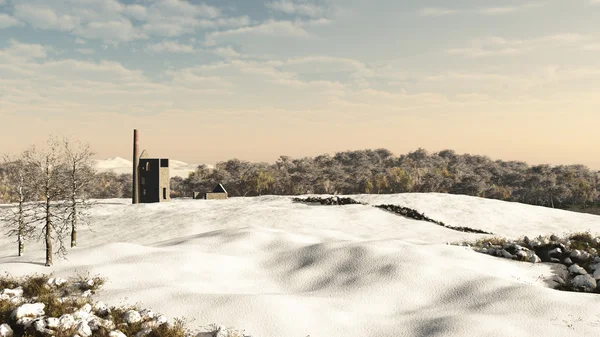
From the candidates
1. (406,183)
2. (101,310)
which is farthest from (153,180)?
(406,183)

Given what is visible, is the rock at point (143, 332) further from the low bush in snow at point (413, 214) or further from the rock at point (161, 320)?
the low bush in snow at point (413, 214)

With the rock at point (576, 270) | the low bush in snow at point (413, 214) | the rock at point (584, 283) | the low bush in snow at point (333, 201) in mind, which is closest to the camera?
the rock at point (584, 283)

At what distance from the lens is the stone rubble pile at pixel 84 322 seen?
9.22 meters

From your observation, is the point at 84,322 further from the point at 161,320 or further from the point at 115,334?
the point at 161,320

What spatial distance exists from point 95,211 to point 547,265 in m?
40.2

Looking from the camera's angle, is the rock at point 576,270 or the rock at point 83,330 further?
the rock at point 576,270

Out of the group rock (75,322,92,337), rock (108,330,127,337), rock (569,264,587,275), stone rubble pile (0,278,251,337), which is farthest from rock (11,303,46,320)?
rock (569,264,587,275)

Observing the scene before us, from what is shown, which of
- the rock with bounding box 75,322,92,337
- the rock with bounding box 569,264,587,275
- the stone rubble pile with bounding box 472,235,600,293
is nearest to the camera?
the rock with bounding box 75,322,92,337

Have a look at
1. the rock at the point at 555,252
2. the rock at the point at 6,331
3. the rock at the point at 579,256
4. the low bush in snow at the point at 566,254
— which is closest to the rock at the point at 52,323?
the rock at the point at 6,331

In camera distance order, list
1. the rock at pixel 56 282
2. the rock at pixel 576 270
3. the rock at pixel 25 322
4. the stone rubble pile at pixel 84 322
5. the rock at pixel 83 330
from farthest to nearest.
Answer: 1. the rock at pixel 576 270
2. the rock at pixel 56 282
3. the rock at pixel 25 322
4. the stone rubble pile at pixel 84 322
5. the rock at pixel 83 330

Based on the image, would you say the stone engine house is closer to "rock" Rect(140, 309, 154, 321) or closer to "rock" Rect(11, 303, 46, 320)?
"rock" Rect(11, 303, 46, 320)

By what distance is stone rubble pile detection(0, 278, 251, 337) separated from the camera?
9.22 metres

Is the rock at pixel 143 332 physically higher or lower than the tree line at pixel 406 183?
lower

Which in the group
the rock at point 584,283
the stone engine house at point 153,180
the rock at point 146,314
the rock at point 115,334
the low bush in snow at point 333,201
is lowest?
the rock at point 584,283
